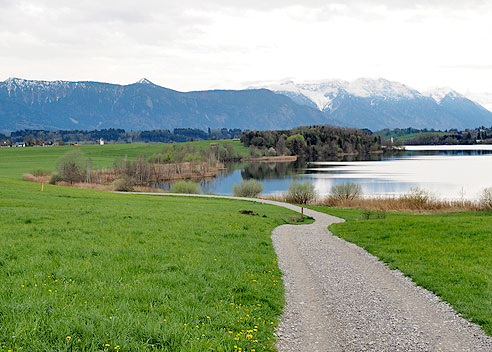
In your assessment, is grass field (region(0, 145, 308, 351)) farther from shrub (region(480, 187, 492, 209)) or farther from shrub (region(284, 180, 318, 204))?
shrub (region(284, 180, 318, 204))

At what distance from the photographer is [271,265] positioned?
15359 millimetres

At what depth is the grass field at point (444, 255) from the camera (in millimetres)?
11773

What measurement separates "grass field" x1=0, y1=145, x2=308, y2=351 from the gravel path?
66 cm

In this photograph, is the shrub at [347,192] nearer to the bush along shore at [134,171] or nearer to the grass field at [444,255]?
the grass field at [444,255]

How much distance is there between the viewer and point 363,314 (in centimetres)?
1092

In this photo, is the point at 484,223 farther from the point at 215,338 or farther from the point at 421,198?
the point at 421,198

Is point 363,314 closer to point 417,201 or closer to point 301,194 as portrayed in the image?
point 417,201

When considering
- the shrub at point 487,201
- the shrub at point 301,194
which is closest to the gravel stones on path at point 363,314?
the shrub at point 487,201

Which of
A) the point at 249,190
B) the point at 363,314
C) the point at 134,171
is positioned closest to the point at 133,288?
the point at 363,314

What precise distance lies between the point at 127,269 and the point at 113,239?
4737 millimetres

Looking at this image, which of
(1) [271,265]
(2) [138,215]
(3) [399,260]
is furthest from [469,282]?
(2) [138,215]

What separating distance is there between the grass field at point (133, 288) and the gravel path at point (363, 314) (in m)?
0.66

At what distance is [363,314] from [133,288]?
20.0 ft

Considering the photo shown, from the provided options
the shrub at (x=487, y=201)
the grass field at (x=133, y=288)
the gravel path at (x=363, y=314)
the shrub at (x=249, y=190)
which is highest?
the grass field at (x=133, y=288)
